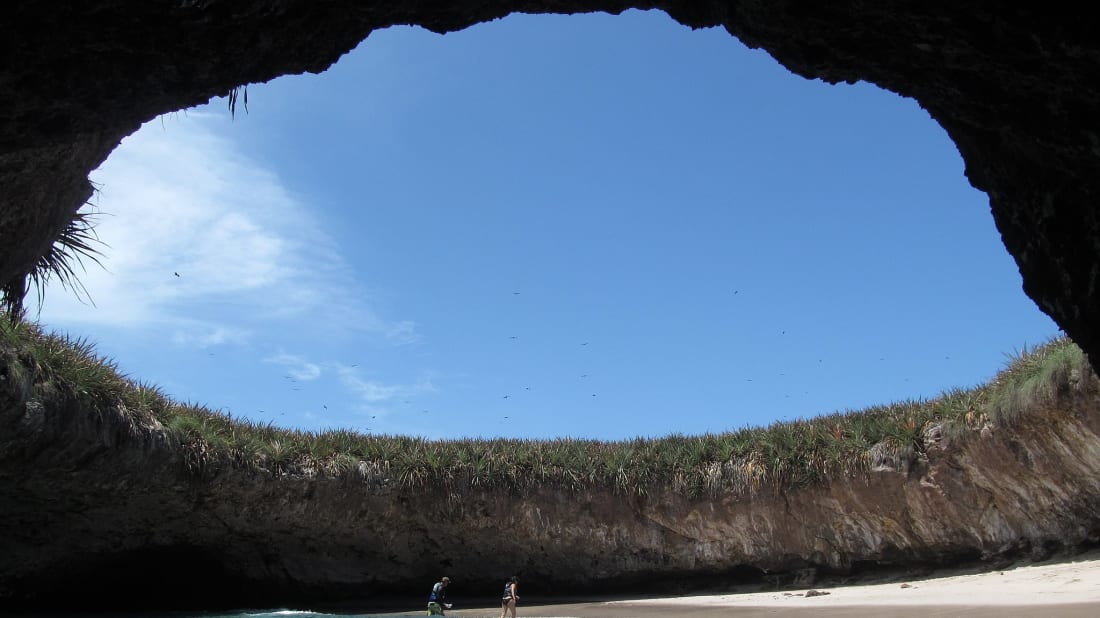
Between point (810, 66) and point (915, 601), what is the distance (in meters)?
10.5

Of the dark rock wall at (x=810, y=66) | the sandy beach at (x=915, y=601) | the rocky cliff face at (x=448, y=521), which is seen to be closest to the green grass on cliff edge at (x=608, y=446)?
the rocky cliff face at (x=448, y=521)

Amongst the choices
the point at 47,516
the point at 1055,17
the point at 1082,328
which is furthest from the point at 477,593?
the point at 1055,17

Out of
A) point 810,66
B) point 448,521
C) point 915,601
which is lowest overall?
point 915,601

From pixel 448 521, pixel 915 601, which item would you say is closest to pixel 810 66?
pixel 915 601

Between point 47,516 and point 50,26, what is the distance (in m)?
13.5

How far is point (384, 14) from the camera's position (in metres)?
3.28

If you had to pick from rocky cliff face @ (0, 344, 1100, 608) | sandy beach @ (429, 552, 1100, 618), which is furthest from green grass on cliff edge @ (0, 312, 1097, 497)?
sandy beach @ (429, 552, 1100, 618)

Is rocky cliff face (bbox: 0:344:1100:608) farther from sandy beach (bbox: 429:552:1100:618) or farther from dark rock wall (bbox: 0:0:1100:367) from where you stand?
dark rock wall (bbox: 0:0:1100:367)

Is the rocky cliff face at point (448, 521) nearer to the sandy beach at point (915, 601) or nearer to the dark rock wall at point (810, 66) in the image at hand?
the sandy beach at point (915, 601)

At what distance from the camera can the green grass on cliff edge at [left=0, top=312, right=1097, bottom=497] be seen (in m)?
11.8

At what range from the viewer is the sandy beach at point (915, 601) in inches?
364

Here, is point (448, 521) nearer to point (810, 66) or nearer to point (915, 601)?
point (915, 601)

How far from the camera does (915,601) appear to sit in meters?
10.9

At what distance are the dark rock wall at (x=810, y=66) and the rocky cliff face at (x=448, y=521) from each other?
343 inches
